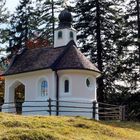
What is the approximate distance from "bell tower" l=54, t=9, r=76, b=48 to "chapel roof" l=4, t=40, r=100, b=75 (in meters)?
0.87

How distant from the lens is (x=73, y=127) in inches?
688

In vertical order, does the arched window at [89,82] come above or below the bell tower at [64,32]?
below

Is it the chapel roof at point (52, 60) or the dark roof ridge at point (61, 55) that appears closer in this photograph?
A: the chapel roof at point (52, 60)

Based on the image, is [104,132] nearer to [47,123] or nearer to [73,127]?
[73,127]

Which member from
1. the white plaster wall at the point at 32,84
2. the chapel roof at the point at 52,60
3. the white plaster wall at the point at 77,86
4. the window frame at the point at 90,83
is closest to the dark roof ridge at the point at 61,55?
the chapel roof at the point at 52,60

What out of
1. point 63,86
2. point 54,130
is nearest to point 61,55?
point 63,86

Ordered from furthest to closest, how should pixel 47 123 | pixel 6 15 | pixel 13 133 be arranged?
1. pixel 6 15
2. pixel 47 123
3. pixel 13 133

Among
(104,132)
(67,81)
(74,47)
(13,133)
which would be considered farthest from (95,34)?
(13,133)

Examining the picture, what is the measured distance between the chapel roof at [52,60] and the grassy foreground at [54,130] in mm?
10498

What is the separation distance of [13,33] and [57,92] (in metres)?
19.2

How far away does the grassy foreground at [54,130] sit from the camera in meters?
14.2

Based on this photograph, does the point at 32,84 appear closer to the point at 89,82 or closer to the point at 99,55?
the point at 89,82

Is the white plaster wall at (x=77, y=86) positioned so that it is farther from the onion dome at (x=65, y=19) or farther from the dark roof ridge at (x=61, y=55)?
the onion dome at (x=65, y=19)

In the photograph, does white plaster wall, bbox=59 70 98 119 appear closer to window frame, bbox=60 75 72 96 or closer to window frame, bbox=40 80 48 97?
window frame, bbox=60 75 72 96
